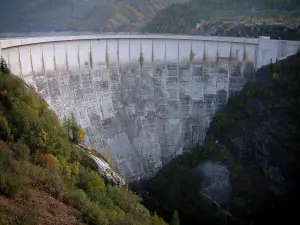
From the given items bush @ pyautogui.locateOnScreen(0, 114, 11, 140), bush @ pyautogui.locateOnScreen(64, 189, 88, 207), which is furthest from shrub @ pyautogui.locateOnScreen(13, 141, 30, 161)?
bush @ pyautogui.locateOnScreen(64, 189, 88, 207)

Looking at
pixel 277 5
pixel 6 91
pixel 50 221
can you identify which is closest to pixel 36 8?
pixel 277 5

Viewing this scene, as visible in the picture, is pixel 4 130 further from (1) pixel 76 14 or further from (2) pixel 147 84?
(1) pixel 76 14

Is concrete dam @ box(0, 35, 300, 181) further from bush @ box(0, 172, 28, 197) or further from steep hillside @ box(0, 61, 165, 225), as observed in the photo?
bush @ box(0, 172, 28, 197)

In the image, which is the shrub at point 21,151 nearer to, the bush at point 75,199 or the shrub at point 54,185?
the shrub at point 54,185

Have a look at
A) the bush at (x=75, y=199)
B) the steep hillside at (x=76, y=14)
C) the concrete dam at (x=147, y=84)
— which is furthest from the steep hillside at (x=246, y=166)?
the steep hillside at (x=76, y=14)

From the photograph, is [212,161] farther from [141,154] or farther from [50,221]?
[50,221]

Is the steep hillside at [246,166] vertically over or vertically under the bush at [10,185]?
under

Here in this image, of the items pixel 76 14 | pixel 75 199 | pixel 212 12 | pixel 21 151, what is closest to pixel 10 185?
pixel 75 199
